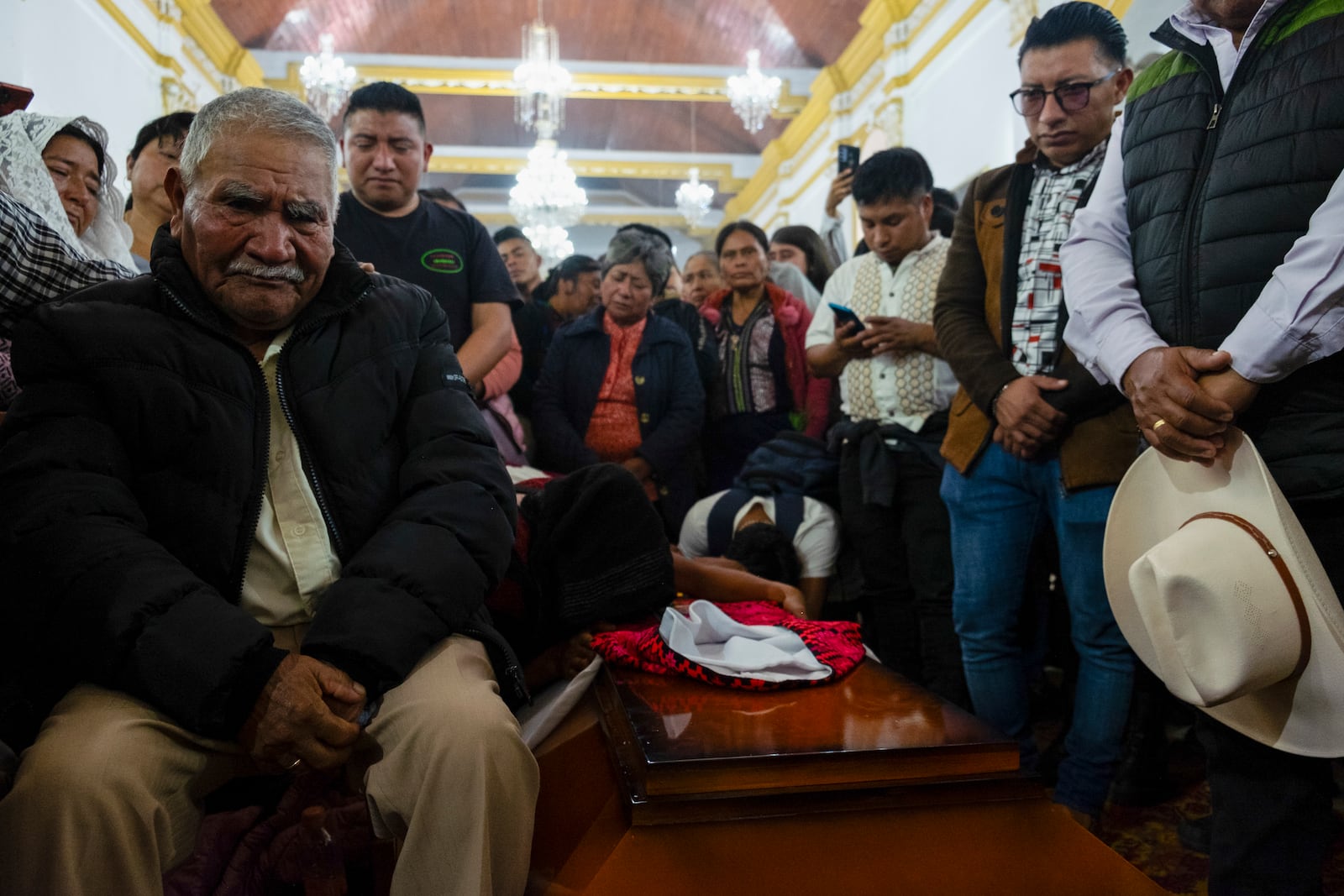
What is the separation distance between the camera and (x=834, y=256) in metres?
4.21

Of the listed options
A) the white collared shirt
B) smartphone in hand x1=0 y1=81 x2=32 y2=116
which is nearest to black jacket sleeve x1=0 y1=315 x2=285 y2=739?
the white collared shirt

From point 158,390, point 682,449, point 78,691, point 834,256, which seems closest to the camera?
point 78,691

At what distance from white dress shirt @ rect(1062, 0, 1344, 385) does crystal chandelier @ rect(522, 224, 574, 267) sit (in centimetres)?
842

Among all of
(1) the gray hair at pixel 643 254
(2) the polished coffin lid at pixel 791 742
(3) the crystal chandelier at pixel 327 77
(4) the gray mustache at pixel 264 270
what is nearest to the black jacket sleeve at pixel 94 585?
(4) the gray mustache at pixel 264 270

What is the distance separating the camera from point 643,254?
3.28 metres

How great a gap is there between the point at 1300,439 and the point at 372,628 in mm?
1272

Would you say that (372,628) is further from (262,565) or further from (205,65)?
(205,65)

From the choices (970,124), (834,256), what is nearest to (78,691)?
(834,256)

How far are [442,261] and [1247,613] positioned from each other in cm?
203

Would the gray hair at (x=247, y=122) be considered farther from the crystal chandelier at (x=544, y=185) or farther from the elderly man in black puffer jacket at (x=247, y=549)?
the crystal chandelier at (x=544, y=185)

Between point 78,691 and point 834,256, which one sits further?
point 834,256

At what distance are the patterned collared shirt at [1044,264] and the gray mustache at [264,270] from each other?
1447 mm

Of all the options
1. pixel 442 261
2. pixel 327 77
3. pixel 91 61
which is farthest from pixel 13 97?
pixel 327 77

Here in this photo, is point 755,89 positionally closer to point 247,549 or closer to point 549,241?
point 549,241
